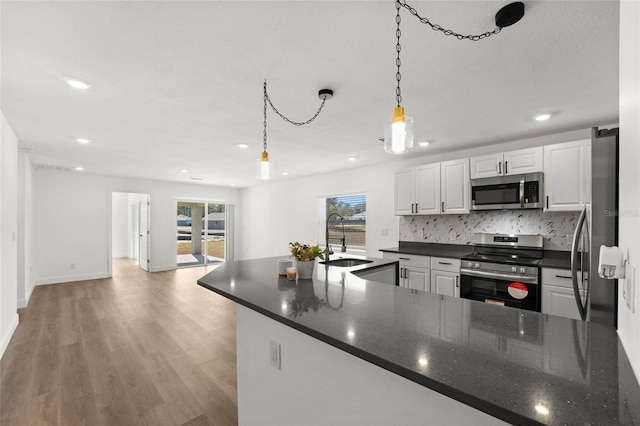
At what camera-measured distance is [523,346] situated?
0.98 metres

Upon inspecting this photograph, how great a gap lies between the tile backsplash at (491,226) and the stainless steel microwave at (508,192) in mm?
351

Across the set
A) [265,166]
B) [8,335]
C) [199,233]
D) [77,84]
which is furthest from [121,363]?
[199,233]

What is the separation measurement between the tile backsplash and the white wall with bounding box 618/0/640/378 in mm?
3120

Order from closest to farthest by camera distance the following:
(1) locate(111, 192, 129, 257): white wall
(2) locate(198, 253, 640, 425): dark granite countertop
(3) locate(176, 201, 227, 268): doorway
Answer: (2) locate(198, 253, 640, 425): dark granite countertop < (3) locate(176, 201, 227, 268): doorway < (1) locate(111, 192, 129, 257): white wall

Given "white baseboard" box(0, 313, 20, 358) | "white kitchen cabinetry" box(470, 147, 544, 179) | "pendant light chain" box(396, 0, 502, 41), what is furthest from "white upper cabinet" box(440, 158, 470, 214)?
"white baseboard" box(0, 313, 20, 358)

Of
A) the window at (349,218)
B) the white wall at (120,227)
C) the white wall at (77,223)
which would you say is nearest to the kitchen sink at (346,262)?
the window at (349,218)

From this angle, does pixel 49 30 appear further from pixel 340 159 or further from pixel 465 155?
pixel 465 155

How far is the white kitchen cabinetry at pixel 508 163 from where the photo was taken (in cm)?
345

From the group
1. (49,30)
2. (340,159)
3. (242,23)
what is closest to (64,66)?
(49,30)

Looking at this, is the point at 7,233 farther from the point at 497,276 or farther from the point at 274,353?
the point at 497,276

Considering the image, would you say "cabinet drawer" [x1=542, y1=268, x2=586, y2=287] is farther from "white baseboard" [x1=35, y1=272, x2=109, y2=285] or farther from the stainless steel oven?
"white baseboard" [x1=35, y1=272, x2=109, y2=285]

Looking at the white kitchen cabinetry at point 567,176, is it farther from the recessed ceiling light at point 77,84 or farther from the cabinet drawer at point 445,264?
the recessed ceiling light at point 77,84

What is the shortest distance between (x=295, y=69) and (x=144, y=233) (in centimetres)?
738

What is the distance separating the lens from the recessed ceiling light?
2.25 meters
